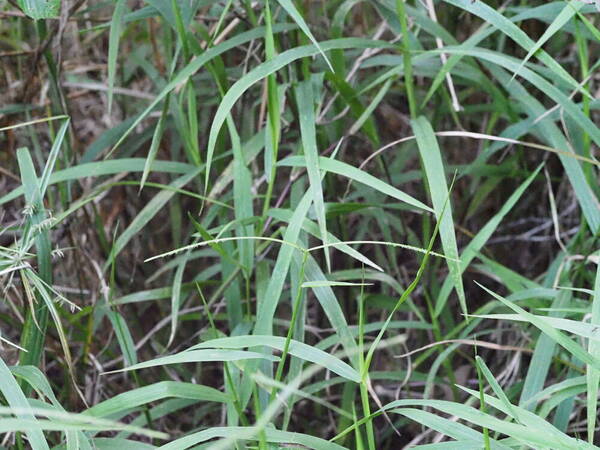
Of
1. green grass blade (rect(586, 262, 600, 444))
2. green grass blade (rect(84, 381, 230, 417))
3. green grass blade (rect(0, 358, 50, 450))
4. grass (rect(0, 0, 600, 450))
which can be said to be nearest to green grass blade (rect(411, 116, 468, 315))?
grass (rect(0, 0, 600, 450))

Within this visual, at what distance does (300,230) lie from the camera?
1.00 meters

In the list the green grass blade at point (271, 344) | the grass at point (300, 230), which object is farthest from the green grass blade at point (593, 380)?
the green grass blade at point (271, 344)

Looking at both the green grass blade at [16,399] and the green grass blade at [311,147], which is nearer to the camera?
the green grass blade at [16,399]

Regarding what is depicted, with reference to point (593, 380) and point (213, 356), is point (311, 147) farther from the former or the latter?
point (593, 380)

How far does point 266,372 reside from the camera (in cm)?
91

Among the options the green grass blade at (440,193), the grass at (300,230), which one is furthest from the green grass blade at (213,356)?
the green grass blade at (440,193)

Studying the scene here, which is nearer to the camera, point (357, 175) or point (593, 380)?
point (593, 380)

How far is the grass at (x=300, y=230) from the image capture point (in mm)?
815

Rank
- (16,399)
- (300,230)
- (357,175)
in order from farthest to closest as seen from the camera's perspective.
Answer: (300,230)
(357,175)
(16,399)

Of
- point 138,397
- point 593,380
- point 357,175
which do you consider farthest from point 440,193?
point 138,397

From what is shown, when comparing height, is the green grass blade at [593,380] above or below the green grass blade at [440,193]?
below

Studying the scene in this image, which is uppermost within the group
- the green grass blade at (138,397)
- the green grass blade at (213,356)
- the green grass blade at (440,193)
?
the green grass blade at (440,193)

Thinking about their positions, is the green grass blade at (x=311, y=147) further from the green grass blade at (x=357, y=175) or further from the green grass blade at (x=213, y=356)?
the green grass blade at (x=213, y=356)

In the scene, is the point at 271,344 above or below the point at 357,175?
below
